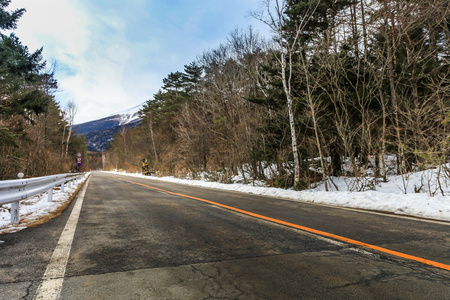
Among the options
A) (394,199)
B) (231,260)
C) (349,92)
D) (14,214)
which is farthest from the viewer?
(349,92)

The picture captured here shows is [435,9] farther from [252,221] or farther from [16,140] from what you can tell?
[16,140]

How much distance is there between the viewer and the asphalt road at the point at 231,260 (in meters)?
2.23

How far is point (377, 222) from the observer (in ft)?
16.0

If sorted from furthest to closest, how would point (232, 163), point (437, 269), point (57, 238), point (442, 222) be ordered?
1. point (232, 163)
2. point (442, 222)
3. point (57, 238)
4. point (437, 269)

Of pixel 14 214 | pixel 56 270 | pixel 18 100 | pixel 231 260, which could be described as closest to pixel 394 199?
pixel 231 260

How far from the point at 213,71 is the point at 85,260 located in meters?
23.3

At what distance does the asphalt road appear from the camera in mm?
2232

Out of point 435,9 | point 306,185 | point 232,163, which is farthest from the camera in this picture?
point 232,163

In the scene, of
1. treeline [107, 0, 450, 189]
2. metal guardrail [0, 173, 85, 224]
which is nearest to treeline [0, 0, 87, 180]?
metal guardrail [0, 173, 85, 224]

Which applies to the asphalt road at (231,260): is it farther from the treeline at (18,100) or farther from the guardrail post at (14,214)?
the treeline at (18,100)

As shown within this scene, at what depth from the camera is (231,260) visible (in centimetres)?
297

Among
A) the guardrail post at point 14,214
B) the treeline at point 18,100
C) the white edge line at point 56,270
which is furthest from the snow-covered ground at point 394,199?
the treeline at point 18,100

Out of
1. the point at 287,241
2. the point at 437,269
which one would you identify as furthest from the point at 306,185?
the point at 437,269

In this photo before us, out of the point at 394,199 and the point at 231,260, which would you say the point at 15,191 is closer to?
the point at 231,260
